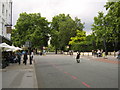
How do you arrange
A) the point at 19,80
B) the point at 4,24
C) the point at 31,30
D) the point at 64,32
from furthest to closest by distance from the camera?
the point at 64,32 → the point at 31,30 → the point at 4,24 → the point at 19,80

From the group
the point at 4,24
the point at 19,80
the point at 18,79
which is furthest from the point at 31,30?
the point at 19,80

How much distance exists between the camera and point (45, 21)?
6738cm

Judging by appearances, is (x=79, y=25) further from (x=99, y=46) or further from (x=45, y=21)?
(x=99, y=46)

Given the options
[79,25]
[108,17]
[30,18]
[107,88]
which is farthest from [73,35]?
[107,88]

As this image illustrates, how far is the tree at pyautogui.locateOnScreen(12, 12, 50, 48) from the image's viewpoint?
62572 mm

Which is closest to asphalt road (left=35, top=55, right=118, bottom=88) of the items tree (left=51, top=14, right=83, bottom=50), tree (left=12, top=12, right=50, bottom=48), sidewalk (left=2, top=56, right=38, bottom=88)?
sidewalk (left=2, top=56, right=38, bottom=88)

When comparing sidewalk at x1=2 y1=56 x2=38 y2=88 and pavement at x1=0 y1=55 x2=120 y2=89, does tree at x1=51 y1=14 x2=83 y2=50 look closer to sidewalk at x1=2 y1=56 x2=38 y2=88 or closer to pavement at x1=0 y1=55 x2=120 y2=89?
pavement at x1=0 y1=55 x2=120 y2=89

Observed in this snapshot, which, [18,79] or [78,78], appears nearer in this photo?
[18,79]

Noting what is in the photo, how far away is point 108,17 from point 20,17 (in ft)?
155

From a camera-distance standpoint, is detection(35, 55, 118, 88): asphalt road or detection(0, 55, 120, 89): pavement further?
detection(35, 55, 118, 88): asphalt road

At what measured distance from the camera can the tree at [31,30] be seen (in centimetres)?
6257

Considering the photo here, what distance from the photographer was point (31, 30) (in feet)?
208

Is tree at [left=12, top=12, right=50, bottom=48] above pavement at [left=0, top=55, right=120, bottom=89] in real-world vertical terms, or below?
above

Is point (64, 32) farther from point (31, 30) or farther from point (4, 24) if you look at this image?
point (4, 24)
